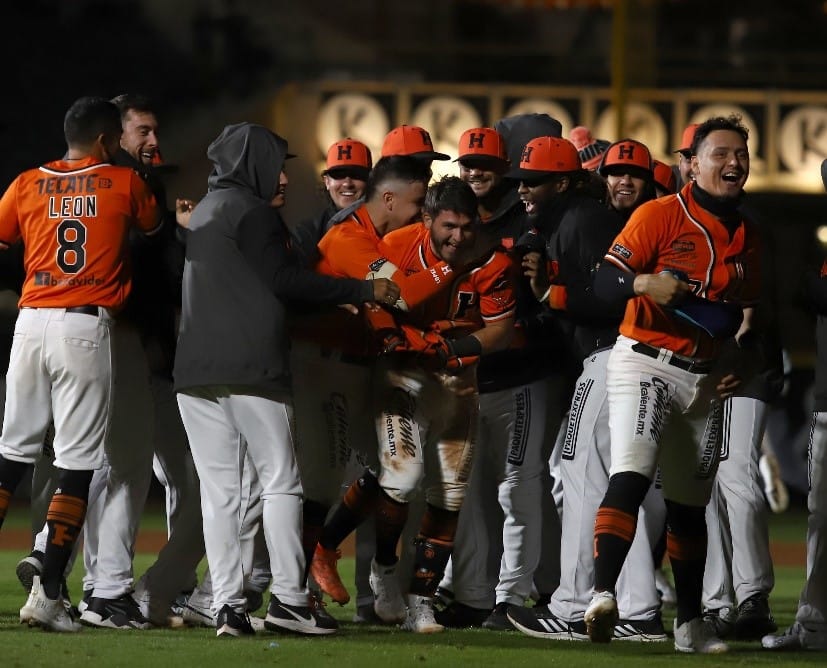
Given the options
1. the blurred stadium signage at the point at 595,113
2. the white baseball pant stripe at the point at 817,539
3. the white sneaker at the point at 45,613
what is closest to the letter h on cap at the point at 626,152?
the white baseball pant stripe at the point at 817,539

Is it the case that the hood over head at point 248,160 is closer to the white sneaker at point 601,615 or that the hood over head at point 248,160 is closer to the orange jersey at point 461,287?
the orange jersey at point 461,287

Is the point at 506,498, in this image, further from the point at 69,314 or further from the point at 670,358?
the point at 69,314

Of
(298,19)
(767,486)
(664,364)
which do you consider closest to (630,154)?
(664,364)

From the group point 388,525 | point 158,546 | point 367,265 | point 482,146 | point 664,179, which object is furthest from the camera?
point 158,546

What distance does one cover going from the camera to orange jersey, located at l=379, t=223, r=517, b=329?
6.48 metres

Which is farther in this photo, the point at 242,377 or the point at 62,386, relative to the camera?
the point at 62,386

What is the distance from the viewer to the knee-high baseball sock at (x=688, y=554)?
600cm

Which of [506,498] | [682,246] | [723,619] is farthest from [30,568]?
[682,246]

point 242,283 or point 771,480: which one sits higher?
point 242,283

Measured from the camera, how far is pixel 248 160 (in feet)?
20.2

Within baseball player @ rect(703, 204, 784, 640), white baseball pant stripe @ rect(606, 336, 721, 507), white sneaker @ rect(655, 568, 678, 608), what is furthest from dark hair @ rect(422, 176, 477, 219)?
white sneaker @ rect(655, 568, 678, 608)

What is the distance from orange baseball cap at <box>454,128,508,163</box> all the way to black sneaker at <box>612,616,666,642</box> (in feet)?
7.68

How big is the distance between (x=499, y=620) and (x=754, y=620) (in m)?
1.14

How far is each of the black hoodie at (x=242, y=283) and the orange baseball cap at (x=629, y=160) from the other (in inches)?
67.4
